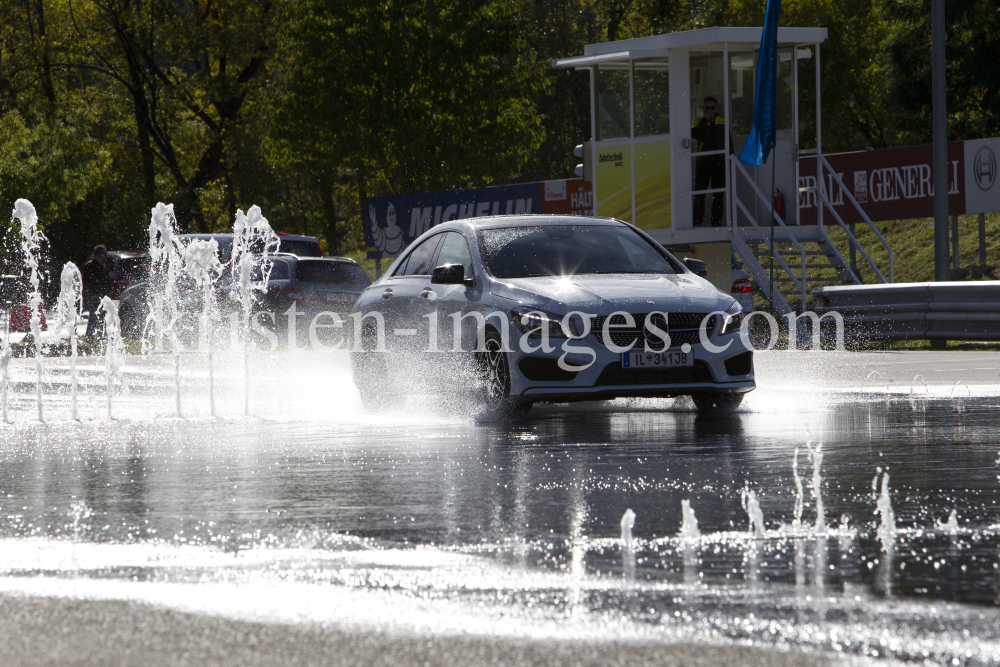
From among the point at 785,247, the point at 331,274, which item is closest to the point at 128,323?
the point at 331,274

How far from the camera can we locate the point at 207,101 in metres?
55.1

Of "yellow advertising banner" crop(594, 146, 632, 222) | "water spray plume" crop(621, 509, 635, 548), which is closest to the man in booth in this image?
"yellow advertising banner" crop(594, 146, 632, 222)

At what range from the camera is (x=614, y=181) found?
27.8 m

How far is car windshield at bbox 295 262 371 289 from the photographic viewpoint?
2628cm

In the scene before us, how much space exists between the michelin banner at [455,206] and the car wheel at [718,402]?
1759cm

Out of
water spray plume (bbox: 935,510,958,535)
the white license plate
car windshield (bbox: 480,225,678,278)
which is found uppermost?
car windshield (bbox: 480,225,678,278)

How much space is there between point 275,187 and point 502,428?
157 ft

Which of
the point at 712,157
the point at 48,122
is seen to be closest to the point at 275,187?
the point at 48,122

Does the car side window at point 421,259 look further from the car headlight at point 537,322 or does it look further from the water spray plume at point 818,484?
the water spray plume at point 818,484

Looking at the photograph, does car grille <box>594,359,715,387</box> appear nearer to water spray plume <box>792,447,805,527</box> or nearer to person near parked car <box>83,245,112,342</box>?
water spray plume <box>792,447,805,527</box>

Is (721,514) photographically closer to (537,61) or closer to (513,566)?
(513,566)

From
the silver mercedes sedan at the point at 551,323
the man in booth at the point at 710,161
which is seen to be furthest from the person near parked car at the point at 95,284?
the silver mercedes sedan at the point at 551,323

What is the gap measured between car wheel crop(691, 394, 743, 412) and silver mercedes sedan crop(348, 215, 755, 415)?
1 cm

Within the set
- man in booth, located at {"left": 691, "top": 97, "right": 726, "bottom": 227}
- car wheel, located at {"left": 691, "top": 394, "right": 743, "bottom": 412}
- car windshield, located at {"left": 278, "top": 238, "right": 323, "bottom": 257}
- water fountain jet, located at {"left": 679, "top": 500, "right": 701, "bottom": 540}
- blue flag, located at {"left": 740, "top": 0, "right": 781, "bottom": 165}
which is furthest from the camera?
car windshield, located at {"left": 278, "top": 238, "right": 323, "bottom": 257}
